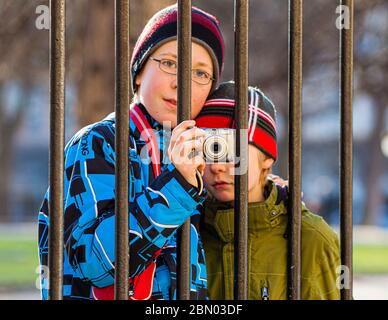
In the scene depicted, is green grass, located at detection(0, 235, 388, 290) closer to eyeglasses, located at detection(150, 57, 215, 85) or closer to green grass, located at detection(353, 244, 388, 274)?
green grass, located at detection(353, 244, 388, 274)

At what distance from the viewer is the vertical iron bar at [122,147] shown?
5.79ft

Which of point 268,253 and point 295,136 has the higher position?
point 295,136

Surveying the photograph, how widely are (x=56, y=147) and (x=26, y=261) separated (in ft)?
41.7

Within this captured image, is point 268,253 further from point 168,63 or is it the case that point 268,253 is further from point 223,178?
point 168,63

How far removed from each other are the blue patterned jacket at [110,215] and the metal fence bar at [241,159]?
0.11m

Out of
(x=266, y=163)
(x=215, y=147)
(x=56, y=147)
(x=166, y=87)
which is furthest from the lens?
(x=266, y=163)

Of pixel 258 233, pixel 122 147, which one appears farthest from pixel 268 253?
pixel 122 147

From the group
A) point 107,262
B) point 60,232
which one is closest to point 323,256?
point 107,262

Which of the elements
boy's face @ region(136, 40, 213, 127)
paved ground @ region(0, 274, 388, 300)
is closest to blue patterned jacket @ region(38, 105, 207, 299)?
boy's face @ region(136, 40, 213, 127)

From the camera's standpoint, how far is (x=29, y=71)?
59.6 feet

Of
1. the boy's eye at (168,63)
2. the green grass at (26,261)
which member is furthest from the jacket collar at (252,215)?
the green grass at (26,261)

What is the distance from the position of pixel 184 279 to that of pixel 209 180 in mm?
752

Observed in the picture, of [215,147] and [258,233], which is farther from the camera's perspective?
[258,233]

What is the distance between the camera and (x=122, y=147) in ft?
5.84
